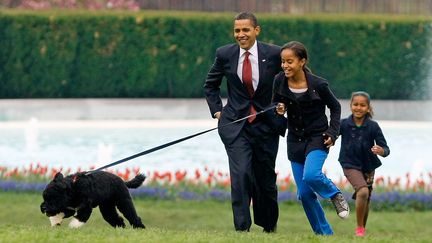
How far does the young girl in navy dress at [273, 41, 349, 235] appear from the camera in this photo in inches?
337

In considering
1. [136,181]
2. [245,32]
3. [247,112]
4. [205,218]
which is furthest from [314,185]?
[205,218]

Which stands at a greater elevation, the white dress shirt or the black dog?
the white dress shirt

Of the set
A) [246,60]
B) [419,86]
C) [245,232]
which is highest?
[246,60]

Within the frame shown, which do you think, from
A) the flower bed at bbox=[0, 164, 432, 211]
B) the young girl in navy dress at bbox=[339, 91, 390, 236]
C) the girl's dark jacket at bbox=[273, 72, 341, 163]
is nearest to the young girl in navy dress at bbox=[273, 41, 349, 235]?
the girl's dark jacket at bbox=[273, 72, 341, 163]

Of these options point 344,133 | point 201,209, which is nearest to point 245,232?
point 344,133

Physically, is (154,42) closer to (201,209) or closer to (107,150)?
(107,150)

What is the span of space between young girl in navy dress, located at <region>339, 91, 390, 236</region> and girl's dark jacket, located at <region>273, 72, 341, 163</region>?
0.96m

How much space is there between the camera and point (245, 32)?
28.6 ft

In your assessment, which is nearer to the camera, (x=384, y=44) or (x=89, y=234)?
(x=89, y=234)

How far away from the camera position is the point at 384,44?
2472 cm

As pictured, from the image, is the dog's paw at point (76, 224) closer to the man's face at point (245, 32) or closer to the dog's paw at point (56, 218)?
the dog's paw at point (56, 218)

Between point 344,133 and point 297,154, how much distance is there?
102 centimetres

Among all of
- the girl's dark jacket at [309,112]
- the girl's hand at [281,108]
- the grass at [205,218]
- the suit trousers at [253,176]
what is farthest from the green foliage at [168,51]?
the girl's hand at [281,108]

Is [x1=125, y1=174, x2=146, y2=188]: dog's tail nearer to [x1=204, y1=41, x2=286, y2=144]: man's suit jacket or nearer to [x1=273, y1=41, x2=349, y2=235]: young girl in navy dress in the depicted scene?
[x1=204, y1=41, x2=286, y2=144]: man's suit jacket
